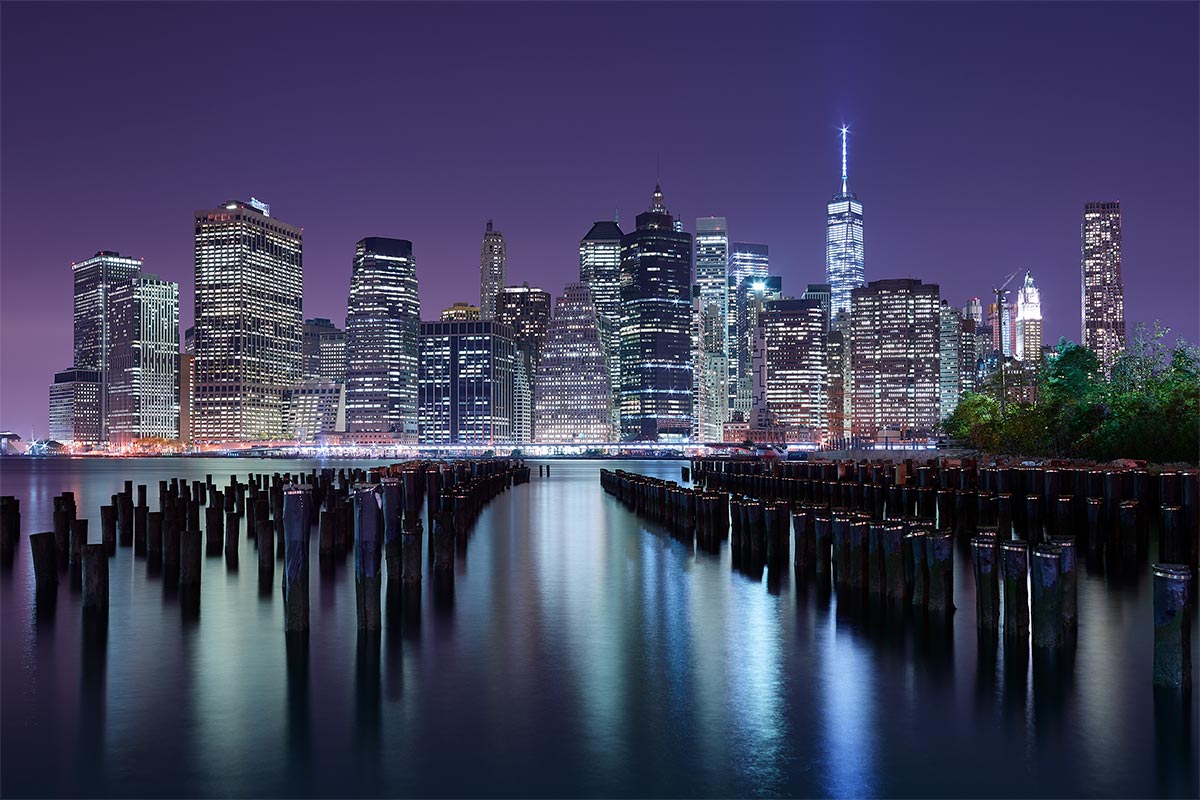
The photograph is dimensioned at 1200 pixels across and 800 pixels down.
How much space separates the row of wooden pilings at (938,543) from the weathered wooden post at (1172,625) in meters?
0.01

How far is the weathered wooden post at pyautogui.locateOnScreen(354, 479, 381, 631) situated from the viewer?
16328 millimetres

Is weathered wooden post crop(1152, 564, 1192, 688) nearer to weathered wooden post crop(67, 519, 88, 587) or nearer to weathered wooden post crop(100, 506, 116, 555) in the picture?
weathered wooden post crop(67, 519, 88, 587)

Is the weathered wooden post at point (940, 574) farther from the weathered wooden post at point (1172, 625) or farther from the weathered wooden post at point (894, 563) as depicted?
the weathered wooden post at point (1172, 625)

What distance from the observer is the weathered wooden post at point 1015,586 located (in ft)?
47.2

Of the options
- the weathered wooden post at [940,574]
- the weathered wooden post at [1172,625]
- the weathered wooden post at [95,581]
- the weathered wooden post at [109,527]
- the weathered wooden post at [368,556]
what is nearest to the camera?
the weathered wooden post at [1172,625]

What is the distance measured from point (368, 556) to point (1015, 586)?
10063 millimetres

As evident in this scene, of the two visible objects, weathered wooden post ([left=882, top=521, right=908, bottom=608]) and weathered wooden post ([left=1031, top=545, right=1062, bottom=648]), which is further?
weathered wooden post ([left=882, top=521, right=908, bottom=608])

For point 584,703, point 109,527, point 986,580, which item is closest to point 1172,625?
point 986,580

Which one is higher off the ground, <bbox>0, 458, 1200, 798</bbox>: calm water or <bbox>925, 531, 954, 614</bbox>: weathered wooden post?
<bbox>925, 531, 954, 614</bbox>: weathered wooden post

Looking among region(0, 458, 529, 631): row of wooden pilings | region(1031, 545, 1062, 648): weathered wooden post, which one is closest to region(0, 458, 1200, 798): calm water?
region(1031, 545, 1062, 648): weathered wooden post

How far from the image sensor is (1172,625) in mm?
12461

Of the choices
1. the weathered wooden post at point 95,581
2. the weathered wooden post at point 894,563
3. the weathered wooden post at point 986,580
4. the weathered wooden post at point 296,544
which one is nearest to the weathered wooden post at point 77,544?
the weathered wooden post at point 95,581

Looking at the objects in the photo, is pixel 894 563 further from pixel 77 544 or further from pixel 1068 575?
pixel 77 544

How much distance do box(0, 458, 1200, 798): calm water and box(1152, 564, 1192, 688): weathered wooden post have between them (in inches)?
16.6
